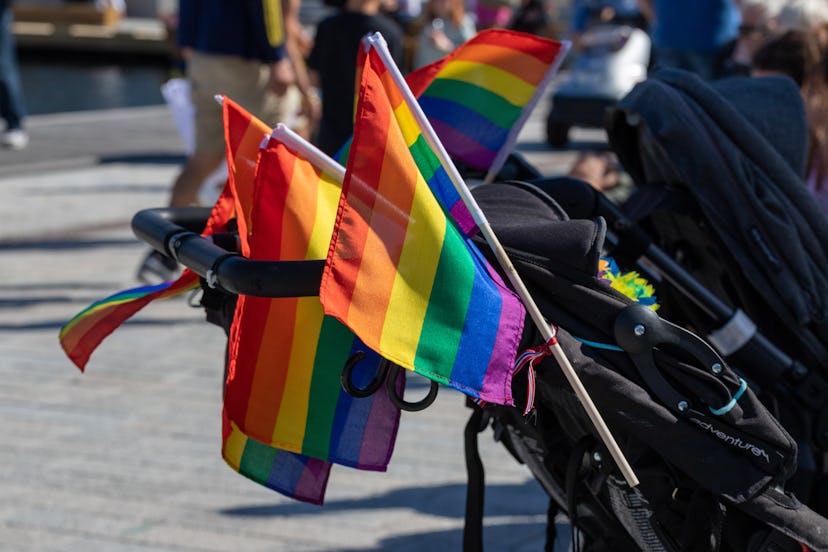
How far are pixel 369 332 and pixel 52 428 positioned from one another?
2.78m

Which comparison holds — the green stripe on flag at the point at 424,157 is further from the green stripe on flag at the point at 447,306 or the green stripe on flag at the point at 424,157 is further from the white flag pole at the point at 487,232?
the green stripe on flag at the point at 447,306

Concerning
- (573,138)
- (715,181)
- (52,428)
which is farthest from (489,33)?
(573,138)

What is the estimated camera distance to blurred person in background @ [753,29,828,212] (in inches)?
169

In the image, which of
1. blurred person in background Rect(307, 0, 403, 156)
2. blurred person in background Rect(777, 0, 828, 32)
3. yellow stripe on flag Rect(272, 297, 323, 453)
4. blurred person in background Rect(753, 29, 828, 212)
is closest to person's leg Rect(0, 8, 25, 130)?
blurred person in background Rect(307, 0, 403, 156)

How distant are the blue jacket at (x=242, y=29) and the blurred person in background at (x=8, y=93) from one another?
4901 mm

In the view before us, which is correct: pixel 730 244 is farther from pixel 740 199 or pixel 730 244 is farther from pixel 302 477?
pixel 302 477

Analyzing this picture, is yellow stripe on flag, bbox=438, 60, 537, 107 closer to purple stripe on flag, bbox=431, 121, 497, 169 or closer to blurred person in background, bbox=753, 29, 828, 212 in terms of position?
purple stripe on flag, bbox=431, 121, 497, 169

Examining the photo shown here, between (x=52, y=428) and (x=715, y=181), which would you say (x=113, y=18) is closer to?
(x=52, y=428)

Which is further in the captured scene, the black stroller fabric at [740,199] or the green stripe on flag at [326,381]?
the black stroller fabric at [740,199]

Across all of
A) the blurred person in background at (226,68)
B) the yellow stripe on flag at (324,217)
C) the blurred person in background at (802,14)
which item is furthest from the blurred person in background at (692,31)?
the yellow stripe on flag at (324,217)

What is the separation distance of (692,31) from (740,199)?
421 centimetres

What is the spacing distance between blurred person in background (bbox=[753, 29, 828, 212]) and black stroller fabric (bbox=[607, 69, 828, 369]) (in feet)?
4.15

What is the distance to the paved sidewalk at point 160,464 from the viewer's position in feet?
12.1

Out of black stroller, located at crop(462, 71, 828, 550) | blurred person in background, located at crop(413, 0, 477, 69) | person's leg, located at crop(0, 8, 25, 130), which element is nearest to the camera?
black stroller, located at crop(462, 71, 828, 550)
